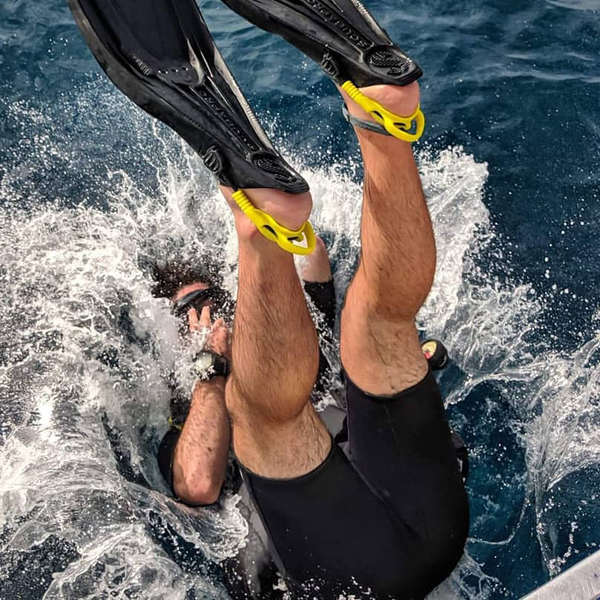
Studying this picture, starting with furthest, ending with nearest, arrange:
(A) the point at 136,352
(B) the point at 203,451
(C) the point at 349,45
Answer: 1. (A) the point at 136,352
2. (B) the point at 203,451
3. (C) the point at 349,45

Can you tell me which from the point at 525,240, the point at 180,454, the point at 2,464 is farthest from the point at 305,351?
the point at 525,240

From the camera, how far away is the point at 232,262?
4898 millimetres

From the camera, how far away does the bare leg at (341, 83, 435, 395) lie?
2777mm

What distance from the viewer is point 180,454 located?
3.67 m

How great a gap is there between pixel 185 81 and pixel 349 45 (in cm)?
64

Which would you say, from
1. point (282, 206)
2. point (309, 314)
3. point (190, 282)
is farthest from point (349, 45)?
point (190, 282)

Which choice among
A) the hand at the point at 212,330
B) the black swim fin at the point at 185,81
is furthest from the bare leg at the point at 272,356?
the hand at the point at 212,330

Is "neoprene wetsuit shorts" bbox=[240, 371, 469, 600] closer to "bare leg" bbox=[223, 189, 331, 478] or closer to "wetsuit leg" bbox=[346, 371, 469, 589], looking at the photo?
"wetsuit leg" bbox=[346, 371, 469, 589]

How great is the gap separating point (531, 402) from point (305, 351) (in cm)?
213

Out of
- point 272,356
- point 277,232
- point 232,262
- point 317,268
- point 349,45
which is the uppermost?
point 349,45

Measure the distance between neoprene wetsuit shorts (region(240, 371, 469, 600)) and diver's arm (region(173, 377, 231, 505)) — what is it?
1.74 ft

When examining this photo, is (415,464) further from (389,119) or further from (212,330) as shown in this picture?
(212,330)

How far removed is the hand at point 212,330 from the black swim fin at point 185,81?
1651mm

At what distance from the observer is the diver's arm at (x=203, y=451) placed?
354cm
